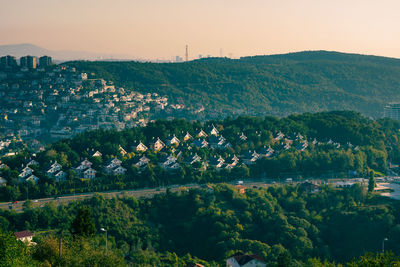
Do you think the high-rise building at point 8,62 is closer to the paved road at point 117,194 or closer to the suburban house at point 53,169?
the suburban house at point 53,169

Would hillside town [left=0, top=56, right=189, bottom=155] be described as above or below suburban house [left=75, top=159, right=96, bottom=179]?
above

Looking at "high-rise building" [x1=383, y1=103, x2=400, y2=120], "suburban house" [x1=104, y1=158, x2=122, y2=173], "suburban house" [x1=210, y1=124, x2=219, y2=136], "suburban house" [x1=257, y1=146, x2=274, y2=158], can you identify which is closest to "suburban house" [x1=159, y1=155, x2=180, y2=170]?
"suburban house" [x1=104, y1=158, x2=122, y2=173]

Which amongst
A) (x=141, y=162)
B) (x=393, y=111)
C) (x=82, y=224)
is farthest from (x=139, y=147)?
(x=393, y=111)

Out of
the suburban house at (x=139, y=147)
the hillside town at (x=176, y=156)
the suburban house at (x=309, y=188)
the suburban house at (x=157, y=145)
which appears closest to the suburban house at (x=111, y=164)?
the hillside town at (x=176, y=156)

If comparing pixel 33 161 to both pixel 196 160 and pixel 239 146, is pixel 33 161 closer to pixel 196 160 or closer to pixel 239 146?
pixel 196 160

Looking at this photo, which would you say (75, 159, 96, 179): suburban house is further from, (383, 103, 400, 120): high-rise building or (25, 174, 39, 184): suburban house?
(383, 103, 400, 120): high-rise building
